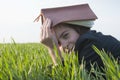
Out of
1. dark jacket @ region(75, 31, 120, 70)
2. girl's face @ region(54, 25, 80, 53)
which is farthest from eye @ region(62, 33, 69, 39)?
dark jacket @ region(75, 31, 120, 70)

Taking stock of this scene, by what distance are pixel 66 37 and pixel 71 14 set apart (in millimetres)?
165

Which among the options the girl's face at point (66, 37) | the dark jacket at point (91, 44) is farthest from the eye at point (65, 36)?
the dark jacket at point (91, 44)

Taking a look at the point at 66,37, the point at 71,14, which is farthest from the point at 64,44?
the point at 71,14

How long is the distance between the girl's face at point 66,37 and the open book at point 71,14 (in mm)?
51

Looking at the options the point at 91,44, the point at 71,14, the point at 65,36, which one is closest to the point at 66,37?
the point at 65,36

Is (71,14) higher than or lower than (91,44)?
higher

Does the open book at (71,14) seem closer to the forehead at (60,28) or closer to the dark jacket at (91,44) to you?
the forehead at (60,28)

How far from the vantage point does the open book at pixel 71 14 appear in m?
2.98

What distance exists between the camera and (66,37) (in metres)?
2.98

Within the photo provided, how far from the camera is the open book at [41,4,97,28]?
9.77ft

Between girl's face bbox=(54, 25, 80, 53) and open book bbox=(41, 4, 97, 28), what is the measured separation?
0.17 feet

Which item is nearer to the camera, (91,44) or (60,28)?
(91,44)

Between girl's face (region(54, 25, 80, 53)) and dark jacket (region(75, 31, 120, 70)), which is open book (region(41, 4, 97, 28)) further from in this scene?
dark jacket (region(75, 31, 120, 70))

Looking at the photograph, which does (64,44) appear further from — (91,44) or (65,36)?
(91,44)
